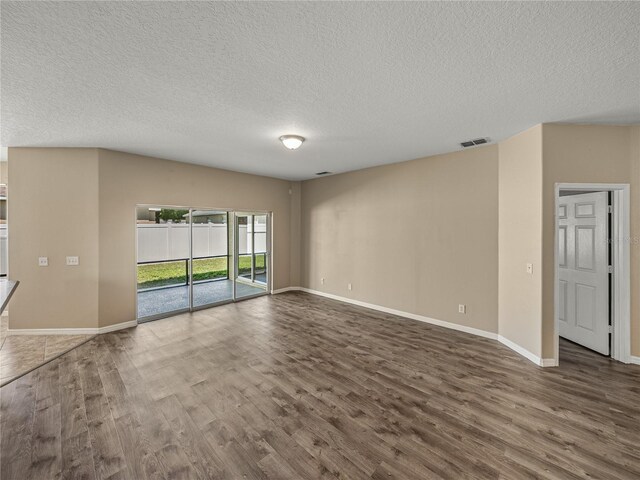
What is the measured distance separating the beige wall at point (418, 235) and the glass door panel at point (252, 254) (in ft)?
4.53

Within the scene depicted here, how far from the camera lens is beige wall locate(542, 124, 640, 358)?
323 centimetres

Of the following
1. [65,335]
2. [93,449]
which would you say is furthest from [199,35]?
[65,335]

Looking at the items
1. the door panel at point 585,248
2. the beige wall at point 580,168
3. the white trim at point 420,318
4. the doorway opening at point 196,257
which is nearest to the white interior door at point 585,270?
the door panel at point 585,248

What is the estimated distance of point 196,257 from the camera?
18.5 feet

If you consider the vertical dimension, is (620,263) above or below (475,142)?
below

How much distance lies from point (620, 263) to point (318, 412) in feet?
12.9

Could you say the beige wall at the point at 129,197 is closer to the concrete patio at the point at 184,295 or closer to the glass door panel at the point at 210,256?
the glass door panel at the point at 210,256

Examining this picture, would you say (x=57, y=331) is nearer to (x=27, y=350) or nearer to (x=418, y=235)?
(x=27, y=350)

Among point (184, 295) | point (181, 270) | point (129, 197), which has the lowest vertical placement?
point (184, 295)

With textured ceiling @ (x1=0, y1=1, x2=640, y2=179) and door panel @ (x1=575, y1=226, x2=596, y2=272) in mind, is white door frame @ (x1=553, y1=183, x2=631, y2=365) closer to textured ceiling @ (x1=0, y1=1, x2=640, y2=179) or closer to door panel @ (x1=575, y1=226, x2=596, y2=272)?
door panel @ (x1=575, y1=226, x2=596, y2=272)

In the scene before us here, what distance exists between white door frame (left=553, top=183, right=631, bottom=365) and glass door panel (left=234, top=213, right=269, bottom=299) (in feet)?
17.9

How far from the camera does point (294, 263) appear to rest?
7.19 m

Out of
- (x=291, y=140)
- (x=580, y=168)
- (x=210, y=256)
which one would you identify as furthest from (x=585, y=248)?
(x=210, y=256)

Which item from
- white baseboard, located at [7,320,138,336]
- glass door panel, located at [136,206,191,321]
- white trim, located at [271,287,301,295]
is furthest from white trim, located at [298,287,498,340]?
white baseboard, located at [7,320,138,336]
